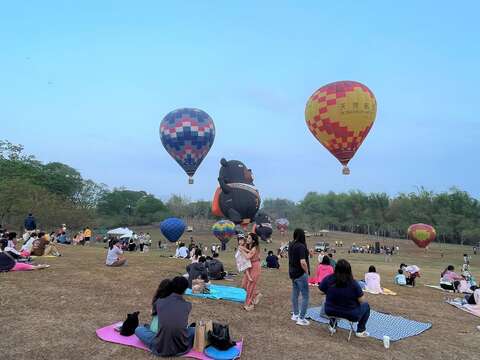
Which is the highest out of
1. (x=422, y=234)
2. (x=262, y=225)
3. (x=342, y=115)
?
(x=342, y=115)

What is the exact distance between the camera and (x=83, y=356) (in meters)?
6.25

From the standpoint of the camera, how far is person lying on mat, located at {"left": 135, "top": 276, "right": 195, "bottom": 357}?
6.33m

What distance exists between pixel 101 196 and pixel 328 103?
78277 mm

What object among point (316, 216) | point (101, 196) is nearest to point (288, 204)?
point (316, 216)

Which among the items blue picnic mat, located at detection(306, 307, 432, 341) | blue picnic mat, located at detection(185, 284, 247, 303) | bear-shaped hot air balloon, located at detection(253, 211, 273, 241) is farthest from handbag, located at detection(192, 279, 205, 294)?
bear-shaped hot air balloon, located at detection(253, 211, 273, 241)

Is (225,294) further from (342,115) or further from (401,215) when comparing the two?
(401,215)

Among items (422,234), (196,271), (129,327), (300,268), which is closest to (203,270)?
(196,271)

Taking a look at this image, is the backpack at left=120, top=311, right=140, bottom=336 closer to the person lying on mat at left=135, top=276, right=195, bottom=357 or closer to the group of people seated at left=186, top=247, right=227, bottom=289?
the person lying on mat at left=135, top=276, right=195, bottom=357

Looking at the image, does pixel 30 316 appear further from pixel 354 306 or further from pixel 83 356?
pixel 354 306

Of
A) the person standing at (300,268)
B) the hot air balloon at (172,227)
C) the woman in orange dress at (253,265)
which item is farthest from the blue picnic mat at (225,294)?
the hot air balloon at (172,227)

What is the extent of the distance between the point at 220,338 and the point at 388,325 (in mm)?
4406

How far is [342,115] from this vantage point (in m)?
23.4

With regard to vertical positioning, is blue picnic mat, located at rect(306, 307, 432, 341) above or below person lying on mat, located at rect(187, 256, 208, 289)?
below

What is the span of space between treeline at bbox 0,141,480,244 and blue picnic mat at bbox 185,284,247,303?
36.2 metres
